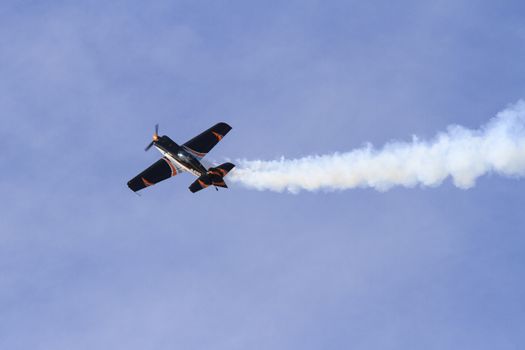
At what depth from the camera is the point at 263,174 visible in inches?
2724

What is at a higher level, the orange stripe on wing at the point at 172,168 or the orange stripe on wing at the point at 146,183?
the orange stripe on wing at the point at 172,168

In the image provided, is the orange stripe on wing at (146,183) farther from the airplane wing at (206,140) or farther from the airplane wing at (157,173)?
the airplane wing at (206,140)

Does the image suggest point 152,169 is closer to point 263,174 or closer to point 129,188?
point 129,188

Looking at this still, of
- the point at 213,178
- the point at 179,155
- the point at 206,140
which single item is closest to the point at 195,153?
the point at 206,140

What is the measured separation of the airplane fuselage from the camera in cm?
7250

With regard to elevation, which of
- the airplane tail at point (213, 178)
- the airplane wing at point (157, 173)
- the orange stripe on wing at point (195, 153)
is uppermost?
the orange stripe on wing at point (195, 153)

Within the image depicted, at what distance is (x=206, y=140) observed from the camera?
77500mm

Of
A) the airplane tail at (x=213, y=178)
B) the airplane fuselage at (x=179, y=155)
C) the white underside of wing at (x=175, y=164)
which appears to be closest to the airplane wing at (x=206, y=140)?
the airplane fuselage at (x=179, y=155)

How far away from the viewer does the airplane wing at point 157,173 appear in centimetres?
7519

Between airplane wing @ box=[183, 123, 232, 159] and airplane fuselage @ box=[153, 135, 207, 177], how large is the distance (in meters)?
2.19

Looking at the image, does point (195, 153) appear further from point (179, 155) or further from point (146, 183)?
point (146, 183)

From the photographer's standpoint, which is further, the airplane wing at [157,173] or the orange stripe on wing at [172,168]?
the orange stripe on wing at [172,168]

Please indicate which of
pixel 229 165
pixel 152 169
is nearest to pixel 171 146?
pixel 152 169

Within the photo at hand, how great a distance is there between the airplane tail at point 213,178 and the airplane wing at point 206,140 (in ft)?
24.4
